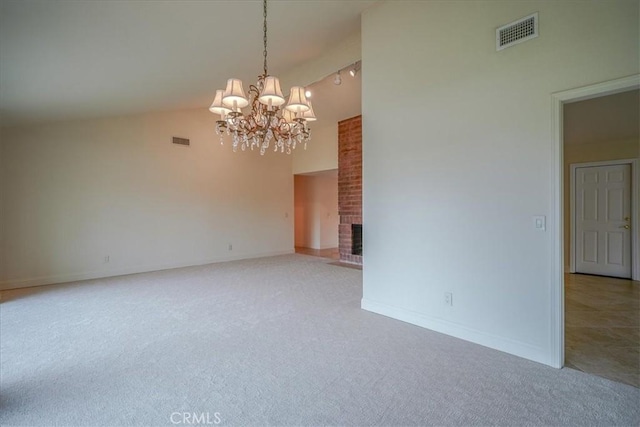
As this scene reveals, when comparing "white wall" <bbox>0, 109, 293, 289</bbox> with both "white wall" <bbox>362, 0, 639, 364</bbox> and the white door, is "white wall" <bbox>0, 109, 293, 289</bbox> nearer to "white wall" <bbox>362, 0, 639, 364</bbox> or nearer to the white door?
"white wall" <bbox>362, 0, 639, 364</bbox>

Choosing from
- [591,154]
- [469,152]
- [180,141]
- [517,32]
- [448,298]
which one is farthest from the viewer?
[180,141]

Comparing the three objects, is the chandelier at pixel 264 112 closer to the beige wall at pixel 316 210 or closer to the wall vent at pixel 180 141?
the wall vent at pixel 180 141

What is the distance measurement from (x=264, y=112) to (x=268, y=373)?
7.79 ft

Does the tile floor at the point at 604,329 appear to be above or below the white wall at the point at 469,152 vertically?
below

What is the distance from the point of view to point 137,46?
295 centimetres

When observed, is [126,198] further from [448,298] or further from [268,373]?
[448,298]

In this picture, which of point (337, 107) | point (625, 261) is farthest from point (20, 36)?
point (625, 261)

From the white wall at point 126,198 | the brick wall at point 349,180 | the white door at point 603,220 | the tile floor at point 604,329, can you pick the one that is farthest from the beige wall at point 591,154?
the white wall at point 126,198

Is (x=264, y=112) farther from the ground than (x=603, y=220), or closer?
farther from the ground

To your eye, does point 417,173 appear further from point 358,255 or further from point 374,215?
point 358,255

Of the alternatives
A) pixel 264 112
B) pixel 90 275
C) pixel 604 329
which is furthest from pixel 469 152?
pixel 90 275

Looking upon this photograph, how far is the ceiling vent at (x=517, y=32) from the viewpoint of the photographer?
91.0 inches

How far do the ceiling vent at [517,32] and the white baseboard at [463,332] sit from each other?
2447 mm

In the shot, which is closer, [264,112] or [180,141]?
[264,112]
